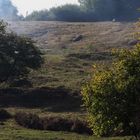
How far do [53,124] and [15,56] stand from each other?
24.0 m

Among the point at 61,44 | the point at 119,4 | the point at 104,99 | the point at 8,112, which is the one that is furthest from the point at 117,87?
the point at 119,4

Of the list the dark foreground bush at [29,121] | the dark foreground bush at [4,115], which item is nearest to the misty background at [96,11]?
the dark foreground bush at [4,115]

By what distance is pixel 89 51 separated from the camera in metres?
108

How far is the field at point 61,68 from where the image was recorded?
54.8 meters

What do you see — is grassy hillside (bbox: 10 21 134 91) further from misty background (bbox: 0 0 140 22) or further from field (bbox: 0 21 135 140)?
misty background (bbox: 0 0 140 22)

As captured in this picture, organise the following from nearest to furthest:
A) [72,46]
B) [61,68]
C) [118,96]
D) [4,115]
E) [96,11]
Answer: [118,96]
[4,115]
[61,68]
[72,46]
[96,11]

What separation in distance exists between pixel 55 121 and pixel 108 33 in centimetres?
8433

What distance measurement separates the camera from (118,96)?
3466cm

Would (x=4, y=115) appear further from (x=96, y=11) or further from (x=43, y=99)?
(x=96, y=11)

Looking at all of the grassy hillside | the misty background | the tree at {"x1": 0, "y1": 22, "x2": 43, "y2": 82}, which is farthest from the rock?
the tree at {"x1": 0, "y1": 22, "x2": 43, "y2": 82}

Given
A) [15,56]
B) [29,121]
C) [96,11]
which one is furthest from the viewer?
[96,11]

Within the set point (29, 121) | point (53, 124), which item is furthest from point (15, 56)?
point (53, 124)

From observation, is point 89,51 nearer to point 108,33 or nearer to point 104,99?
point 108,33

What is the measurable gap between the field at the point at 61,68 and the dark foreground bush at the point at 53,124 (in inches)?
45.1
